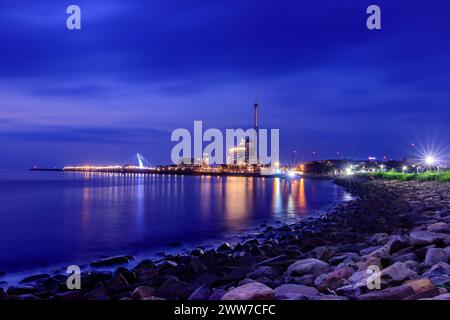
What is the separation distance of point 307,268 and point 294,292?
2058 mm

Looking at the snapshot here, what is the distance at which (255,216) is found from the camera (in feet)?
111

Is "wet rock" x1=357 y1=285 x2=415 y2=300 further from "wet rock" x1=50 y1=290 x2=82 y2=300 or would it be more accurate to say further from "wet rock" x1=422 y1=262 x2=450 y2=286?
"wet rock" x1=50 y1=290 x2=82 y2=300

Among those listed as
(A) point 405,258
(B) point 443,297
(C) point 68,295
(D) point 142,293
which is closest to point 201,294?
(D) point 142,293

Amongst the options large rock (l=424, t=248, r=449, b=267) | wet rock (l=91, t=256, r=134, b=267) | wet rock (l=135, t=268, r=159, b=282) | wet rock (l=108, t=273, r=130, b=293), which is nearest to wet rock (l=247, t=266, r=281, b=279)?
wet rock (l=108, t=273, r=130, b=293)

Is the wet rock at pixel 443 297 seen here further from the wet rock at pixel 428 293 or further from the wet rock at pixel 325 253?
the wet rock at pixel 325 253

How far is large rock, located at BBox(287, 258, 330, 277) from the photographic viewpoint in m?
9.11

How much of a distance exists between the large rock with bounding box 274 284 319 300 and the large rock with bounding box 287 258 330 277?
5.38 feet

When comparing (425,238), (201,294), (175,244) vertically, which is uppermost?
(425,238)

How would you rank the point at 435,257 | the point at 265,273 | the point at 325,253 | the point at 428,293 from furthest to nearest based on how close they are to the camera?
1. the point at 325,253
2. the point at 265,273
3. the point at 435,257
4. the point at 428,293

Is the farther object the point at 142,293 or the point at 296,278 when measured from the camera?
the point at 296,278

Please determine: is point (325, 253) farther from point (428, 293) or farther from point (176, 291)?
point (428, 293)

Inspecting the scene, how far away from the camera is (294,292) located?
284 inches
